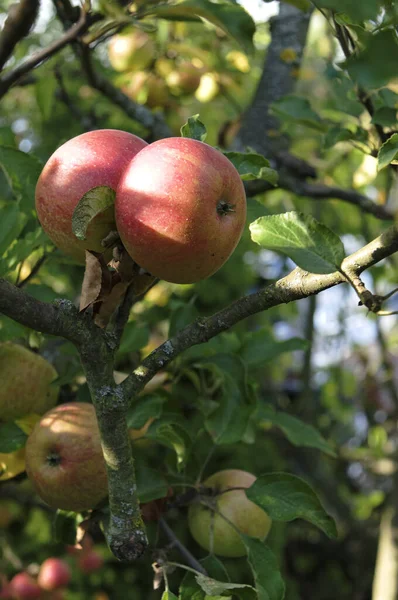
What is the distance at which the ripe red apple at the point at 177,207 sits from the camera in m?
0.83

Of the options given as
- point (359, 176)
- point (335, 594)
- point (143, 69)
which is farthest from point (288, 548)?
point (143, 69)

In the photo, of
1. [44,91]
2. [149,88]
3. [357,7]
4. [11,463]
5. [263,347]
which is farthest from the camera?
[149,88]

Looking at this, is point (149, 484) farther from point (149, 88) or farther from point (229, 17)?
point (149, 88)

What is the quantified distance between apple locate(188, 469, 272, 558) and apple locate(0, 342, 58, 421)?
34 cm

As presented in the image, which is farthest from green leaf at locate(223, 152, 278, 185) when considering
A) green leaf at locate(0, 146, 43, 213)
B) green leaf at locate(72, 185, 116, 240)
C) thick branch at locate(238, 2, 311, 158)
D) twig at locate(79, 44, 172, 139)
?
thick branch at locate(238, 2, 311, 158)

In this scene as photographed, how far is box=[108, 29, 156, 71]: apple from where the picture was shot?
2383 millimetres

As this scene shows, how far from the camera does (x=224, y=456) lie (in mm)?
Answer: 2449

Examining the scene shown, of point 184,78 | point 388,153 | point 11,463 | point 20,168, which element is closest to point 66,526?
point 11,463

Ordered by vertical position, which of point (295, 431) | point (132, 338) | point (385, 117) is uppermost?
point (385, 117)

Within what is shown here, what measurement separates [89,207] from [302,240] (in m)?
0.26

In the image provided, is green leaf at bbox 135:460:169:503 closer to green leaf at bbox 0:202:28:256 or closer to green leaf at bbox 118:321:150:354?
green leaf at bbox 118:321:150:354

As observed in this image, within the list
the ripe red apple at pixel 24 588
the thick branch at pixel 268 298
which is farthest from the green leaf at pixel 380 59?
the ripe red apple at pixel 24 588

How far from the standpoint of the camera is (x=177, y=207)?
0.84m

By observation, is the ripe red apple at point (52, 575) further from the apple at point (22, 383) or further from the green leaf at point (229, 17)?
A: the green leaf at point (229, 17)
